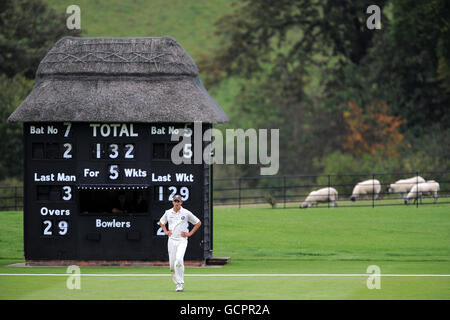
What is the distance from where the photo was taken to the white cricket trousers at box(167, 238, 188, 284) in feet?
66.4

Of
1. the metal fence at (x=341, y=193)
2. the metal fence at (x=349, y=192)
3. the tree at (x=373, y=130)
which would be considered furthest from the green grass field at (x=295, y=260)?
the tree at (x=373, y=130)

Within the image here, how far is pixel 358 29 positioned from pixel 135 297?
57.7m

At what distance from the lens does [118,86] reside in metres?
26.9

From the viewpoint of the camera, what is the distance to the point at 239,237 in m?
34.5

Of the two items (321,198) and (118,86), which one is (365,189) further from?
(118,86)

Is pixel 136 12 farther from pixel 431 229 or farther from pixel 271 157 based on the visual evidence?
pixel 431 229

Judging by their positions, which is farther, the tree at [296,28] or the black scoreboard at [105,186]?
the tree at [296,28]

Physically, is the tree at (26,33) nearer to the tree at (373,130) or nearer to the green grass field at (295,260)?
the tree at (373,130)

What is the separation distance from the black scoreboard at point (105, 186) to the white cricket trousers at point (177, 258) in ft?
17.1

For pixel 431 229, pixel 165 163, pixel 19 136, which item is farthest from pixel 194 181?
pixel 19 136

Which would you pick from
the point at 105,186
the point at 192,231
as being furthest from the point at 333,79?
the point at 192,231

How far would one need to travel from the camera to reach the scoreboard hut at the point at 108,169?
26234mm

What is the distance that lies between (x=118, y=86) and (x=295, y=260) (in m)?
7.86

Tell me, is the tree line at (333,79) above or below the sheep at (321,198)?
above
